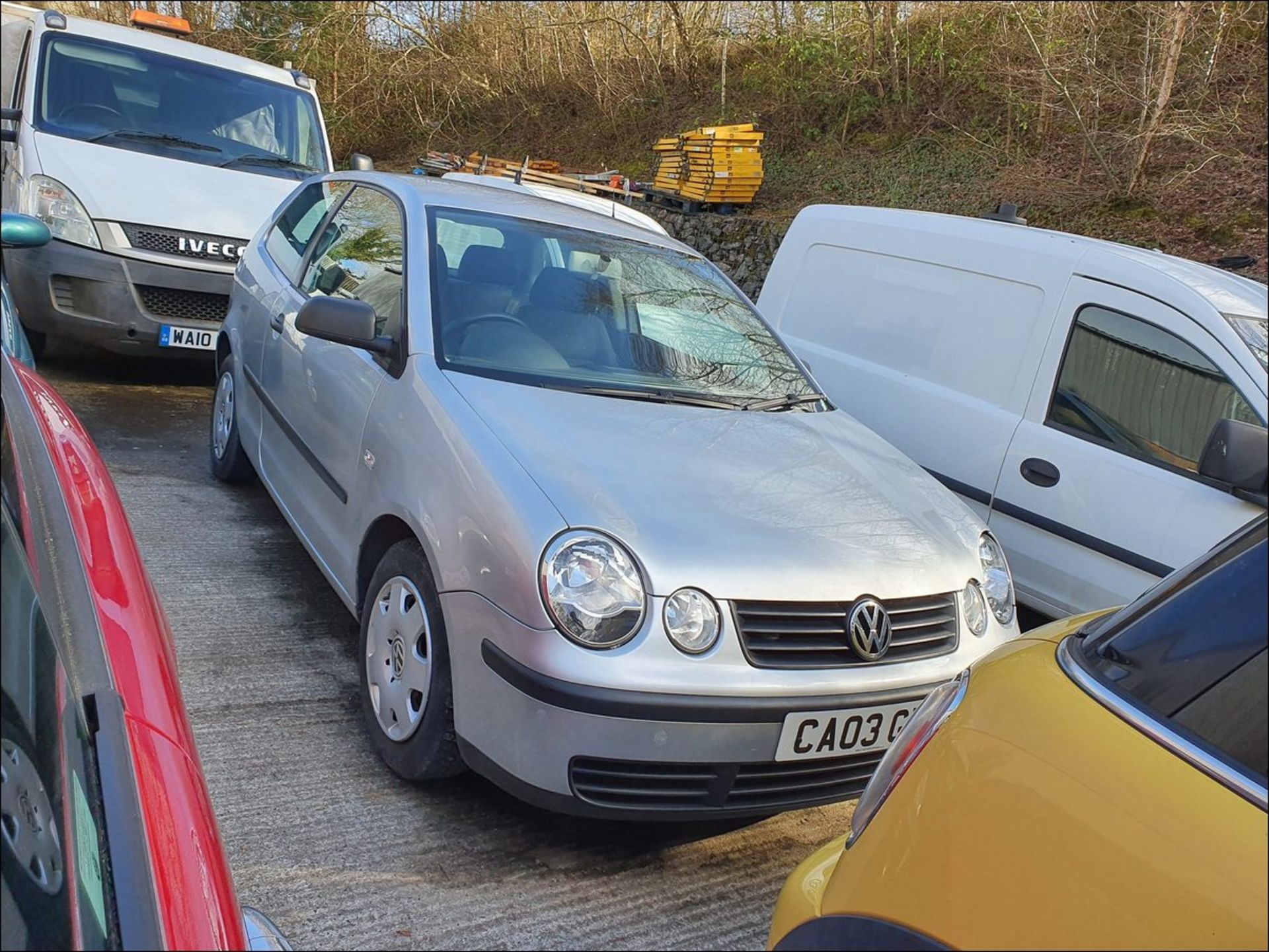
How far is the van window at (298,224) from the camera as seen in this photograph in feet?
15.7

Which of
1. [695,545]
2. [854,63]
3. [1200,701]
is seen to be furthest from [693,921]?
[854,63]

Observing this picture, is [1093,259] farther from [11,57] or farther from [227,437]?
[11,57]

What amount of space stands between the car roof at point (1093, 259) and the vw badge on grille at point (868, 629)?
2.03 metres

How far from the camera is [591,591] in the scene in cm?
258

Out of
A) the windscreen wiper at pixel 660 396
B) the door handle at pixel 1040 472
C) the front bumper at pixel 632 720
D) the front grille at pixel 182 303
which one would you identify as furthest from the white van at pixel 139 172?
the door handle at pixel 1040 472

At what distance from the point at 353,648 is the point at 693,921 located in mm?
1731

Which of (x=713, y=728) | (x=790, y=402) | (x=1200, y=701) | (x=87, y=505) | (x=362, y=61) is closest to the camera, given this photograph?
(x=1200, y=701)

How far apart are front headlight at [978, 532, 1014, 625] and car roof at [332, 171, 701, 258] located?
182 cm

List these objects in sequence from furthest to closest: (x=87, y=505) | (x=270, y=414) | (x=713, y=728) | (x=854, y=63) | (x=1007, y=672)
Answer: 1. (x=854, y=63)
2. (x=270, y=414)
3. (x=713, y=728)
4. (x=87, y=505)
5. (x=1007, y=672)

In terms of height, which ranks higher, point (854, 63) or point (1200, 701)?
point (854, 63)

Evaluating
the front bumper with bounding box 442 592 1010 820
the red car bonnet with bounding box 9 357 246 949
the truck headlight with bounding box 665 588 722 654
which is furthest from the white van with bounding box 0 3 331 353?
the truck headlight with bounding box 665 588 722 654

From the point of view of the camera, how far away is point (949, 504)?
3441 mm

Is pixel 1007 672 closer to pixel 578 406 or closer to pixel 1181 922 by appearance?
pixel 1181 922

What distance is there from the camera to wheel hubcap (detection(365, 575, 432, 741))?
2.96 meters
